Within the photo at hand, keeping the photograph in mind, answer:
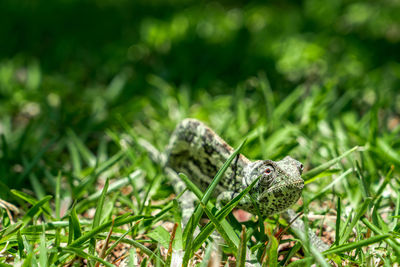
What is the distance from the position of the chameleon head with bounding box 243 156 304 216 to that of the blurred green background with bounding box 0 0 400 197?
0.74m

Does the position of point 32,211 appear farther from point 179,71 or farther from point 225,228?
point 179,71

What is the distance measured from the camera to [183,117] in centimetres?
418

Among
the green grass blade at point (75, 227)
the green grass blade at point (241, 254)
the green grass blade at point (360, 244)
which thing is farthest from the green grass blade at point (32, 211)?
the green grass blade at point (360, 244)

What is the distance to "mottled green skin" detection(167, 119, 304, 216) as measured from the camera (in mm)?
2312

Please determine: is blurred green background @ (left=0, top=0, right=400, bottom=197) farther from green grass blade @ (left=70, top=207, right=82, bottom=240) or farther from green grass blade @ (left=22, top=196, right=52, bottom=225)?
green grass blade @ (left=70, top=207, right=82, bottom=240)

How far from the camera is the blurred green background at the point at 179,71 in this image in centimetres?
393

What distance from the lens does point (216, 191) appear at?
114 inches

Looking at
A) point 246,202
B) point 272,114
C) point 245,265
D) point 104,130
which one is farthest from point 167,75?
point 245,265

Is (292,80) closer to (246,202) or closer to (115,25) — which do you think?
(246,202)

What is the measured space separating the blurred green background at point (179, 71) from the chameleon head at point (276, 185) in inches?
29.2

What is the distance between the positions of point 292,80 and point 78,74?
110 inches

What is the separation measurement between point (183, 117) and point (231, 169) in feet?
5.03

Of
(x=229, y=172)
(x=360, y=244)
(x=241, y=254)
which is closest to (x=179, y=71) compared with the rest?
(x=229, y=172)

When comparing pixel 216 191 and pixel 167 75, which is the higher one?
pixel 167 75
